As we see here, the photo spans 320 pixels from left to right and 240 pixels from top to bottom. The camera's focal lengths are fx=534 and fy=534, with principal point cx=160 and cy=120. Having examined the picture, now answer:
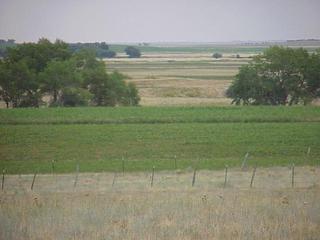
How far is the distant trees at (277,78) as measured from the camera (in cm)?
5716

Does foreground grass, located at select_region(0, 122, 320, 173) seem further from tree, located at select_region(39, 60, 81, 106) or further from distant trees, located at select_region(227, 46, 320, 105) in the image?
distant trees, located at select_region(227, 46, 320, 105)

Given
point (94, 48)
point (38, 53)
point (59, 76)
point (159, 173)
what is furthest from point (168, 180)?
point (94, 48)

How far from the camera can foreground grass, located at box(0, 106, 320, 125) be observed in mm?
38500

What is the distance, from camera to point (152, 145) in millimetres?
29688

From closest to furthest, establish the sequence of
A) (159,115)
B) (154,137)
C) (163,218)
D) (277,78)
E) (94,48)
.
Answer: (163,218) < (154,137) < (159,115) < (277,78) < (94,48)

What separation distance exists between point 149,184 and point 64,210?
319 inches

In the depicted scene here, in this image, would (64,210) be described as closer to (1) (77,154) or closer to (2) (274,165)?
(2) (274,165)

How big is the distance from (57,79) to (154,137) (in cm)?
2405

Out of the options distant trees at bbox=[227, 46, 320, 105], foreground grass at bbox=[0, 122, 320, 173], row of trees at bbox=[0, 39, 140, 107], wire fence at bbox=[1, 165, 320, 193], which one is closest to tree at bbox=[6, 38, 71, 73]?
row of trees at bbox=[0, 39, 140, 107]

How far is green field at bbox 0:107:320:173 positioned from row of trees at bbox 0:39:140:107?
1017cm

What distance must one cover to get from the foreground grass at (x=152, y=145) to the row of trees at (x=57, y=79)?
17742 millimetres

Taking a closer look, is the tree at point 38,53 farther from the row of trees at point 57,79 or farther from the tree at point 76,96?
the tree at point 76,96

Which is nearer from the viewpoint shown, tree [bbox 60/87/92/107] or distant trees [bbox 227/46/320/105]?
tree [bbox 60/87/92/107]

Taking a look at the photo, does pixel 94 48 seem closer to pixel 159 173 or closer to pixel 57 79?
pixel 57 79
